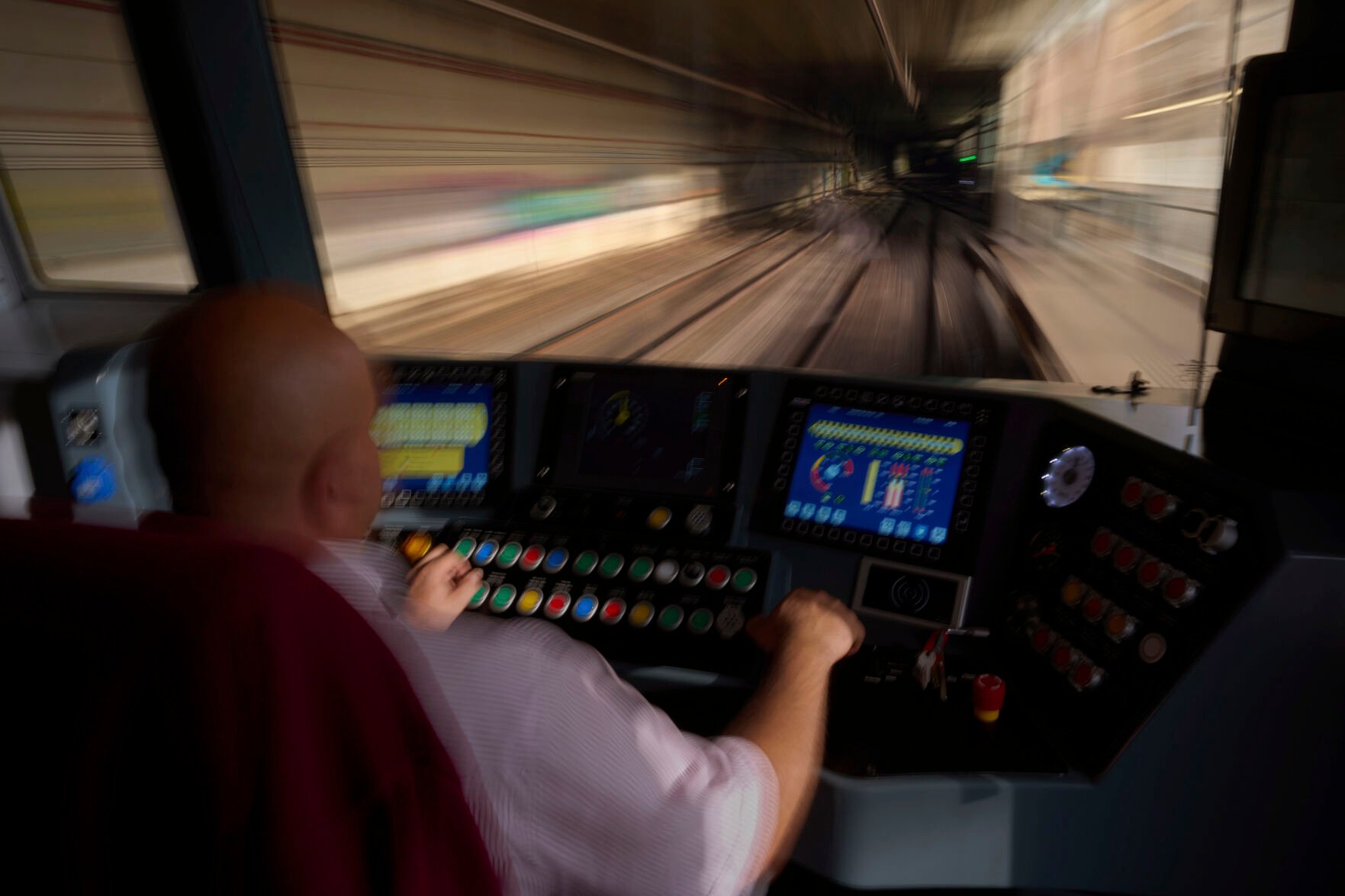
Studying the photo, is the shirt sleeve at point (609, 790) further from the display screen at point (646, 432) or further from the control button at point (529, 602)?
the display screen at point (646, 432)

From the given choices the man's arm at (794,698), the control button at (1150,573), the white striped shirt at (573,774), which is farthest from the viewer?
the control button at (1150,573)

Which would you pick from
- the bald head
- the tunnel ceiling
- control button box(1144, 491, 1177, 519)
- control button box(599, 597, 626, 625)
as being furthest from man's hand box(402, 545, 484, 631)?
the tunnel ceiling

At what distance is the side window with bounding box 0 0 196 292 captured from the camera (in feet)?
6.35

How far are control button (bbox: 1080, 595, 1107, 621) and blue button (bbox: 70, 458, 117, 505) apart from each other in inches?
68.8

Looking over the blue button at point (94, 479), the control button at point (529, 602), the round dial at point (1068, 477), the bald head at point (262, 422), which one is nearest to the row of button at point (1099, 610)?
the round dial at point (1068, 477)

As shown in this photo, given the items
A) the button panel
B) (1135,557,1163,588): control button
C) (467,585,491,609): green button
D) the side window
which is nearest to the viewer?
(1135,557,1163,588): control button

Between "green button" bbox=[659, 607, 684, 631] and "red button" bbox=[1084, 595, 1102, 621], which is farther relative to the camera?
"green button" bbox=[659, 607, 684, 631]

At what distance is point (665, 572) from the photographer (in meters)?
1.33

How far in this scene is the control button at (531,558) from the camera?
4.57ft

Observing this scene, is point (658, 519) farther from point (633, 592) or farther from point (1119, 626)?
point (1119, 626)

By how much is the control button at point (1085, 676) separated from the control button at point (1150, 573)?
0.12m

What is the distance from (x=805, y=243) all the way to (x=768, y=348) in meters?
0.23

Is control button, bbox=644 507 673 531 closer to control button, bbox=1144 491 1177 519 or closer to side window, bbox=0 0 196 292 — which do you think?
control button, bbox=1144 491 1177 519

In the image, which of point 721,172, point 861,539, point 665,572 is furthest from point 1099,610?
point 721,172
